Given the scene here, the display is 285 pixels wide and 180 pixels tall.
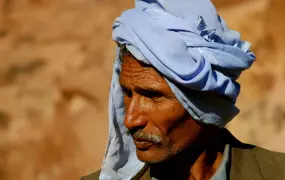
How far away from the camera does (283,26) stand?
520cm

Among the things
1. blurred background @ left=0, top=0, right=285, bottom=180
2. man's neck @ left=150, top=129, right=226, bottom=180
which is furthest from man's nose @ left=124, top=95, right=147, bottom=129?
blurred background @ left=0, top=0, right=285, bottom=180

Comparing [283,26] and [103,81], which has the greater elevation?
[283,26]

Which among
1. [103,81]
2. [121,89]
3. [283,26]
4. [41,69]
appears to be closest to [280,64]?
[283,26]

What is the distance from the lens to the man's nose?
2930mm

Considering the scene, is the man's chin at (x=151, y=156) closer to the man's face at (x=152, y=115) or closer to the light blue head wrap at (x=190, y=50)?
the man's face at (x=152, y=115)

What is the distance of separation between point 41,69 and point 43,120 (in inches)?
13.4

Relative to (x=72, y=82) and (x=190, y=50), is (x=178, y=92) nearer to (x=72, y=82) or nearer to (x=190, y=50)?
(x=190, y=50)

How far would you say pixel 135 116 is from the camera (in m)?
2.95

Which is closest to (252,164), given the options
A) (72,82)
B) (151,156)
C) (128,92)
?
(151,156)

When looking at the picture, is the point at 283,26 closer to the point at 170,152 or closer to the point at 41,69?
the point at 41,69

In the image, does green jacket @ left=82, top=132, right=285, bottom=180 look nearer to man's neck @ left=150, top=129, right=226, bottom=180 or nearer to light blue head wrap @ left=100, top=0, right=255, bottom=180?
man's neck @ left=150, top=129, right=226, bottom=180

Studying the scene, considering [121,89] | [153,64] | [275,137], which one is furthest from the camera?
[275,137]

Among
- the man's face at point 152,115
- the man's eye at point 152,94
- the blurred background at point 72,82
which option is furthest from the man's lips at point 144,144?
the blurred background at point 72,82

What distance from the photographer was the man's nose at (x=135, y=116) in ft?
9.61
